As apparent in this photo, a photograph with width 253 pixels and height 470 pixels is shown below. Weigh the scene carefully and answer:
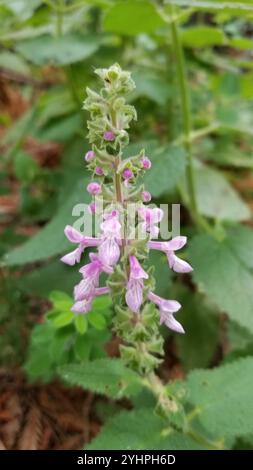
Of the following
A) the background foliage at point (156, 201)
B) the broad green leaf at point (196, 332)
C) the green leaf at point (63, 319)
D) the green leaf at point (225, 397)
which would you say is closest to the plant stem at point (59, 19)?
the background foliage at point (156, 201)

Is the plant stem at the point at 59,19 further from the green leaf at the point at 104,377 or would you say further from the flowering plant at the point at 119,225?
the green leaf at the point at 104,377

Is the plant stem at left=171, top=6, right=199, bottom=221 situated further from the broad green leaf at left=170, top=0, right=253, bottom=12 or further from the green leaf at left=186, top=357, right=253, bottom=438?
the green leaf at left=186, top=357, right=253, bottom=438

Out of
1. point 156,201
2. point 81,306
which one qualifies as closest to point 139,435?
point 81,306

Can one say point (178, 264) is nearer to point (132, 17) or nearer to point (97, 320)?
point (97, 320)

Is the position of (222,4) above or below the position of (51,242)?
above

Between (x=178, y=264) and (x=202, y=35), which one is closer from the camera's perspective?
(x=178, y=264)

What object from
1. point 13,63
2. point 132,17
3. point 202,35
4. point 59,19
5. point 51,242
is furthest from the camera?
point 13,63

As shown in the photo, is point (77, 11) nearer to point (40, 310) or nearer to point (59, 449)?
point (40, 310)

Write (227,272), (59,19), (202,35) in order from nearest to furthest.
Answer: (227,272), (202,35), (59,19)
